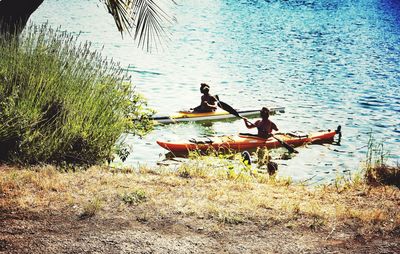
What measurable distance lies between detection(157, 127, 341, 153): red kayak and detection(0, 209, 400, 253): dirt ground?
622 cm

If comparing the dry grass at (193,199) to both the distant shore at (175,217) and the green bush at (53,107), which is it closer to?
the distant shore at (175,217)

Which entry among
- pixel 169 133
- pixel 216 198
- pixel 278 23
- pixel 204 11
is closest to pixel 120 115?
pixel 216 198

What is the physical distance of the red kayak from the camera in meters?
12.2

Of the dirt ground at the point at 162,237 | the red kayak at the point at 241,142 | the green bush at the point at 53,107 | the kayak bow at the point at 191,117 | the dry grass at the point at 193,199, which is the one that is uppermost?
the green bush at the point at 53,107

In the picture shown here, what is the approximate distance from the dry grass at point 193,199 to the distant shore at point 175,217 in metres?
0.01

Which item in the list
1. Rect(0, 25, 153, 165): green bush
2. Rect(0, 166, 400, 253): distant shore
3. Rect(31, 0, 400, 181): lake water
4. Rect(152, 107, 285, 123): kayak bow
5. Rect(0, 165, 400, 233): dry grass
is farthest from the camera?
Rect(152, 107, 285, 123): kayak bow

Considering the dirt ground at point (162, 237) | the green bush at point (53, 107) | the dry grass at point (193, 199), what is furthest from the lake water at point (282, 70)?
the dirt ground at point (162, 237)

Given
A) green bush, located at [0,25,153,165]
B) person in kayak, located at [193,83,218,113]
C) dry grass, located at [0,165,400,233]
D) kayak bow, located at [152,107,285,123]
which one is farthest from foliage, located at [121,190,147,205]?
person in kayak, located at [193,83,218,113]

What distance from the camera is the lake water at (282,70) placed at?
1483 cm

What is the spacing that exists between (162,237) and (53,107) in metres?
3.24

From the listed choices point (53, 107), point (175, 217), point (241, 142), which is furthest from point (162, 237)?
point (241, 142)

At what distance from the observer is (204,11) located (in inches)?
2328

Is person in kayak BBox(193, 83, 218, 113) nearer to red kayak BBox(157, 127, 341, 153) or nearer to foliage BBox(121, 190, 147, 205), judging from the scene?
red kayak BBox(157, 127, 341, 153)

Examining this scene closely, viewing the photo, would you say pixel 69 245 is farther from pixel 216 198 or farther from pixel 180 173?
pixel 180 173
